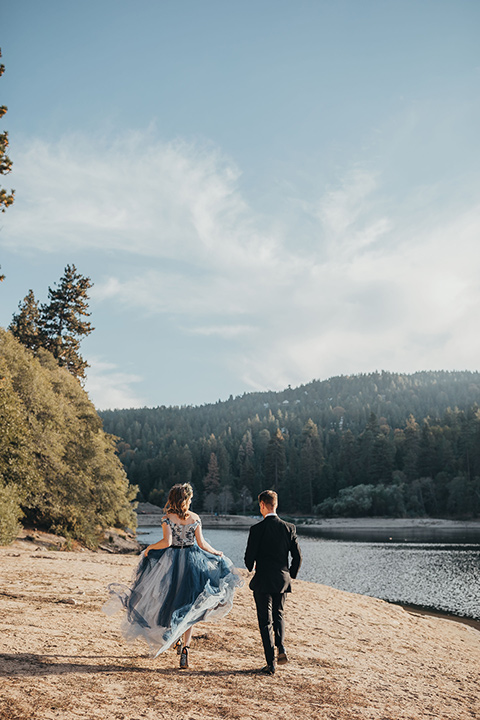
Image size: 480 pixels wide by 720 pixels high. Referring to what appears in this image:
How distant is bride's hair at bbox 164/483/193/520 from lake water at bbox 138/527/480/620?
1690 centimetres

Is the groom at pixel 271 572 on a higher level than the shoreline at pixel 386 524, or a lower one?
higher

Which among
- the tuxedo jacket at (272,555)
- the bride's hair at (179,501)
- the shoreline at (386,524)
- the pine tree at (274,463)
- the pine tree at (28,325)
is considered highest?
the pine tree at (28,325)

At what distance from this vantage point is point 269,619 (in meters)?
6.06

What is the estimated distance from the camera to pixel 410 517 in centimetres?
8544

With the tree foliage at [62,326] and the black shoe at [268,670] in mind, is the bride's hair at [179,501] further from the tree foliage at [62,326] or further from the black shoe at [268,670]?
the tree foliage at [62,326]

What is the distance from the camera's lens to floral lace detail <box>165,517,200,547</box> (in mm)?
6129

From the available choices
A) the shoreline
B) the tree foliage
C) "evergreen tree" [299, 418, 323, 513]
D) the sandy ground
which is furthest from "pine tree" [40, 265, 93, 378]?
"evergreen tree" [299, 418, 323, 513]

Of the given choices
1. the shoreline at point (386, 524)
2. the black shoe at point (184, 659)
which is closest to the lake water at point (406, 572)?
the black shoe at point (184, 659)

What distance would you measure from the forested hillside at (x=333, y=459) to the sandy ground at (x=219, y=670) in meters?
81.2

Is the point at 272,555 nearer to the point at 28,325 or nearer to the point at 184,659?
the point at 184,659

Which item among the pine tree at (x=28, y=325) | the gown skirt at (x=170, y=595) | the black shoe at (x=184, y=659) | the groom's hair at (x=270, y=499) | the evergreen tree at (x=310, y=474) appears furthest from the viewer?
the evergreen tree at (x=310, y=474)

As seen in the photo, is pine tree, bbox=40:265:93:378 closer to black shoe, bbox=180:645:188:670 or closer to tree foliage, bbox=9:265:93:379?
tree foliage, bbox=9:265:93:379

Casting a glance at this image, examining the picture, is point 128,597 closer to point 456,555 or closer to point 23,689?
point 23,689

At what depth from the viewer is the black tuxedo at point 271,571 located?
6.07 metres
